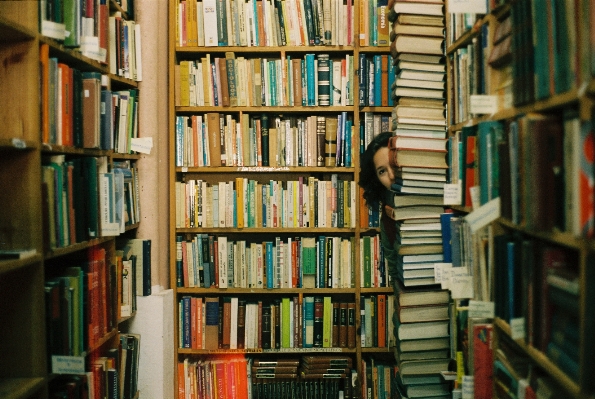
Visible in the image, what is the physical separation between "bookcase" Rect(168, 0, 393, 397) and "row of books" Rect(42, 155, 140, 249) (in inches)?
20.5

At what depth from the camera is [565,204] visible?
1.05m

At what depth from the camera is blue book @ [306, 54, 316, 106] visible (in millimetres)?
2725

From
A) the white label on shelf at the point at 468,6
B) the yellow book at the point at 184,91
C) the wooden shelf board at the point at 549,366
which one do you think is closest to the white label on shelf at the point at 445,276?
the wooden shelf board at the point at 549,366

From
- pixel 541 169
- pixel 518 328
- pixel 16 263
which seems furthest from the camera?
pixel 16 263

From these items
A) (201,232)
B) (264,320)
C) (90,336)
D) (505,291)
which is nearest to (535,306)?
(505,291)

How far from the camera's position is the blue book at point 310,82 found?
2.72 meters

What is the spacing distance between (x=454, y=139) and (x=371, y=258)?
1.09 metres

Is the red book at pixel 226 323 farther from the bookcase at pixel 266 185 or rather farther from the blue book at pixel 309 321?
the blue book at pixel 309 321

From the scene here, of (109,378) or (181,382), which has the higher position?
(109,378)

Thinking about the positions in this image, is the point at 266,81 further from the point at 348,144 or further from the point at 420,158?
the point at 420,158

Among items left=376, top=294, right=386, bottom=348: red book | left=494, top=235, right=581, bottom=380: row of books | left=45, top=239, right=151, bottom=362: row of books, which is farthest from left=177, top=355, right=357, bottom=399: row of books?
left=494, top=235, right=581, bottom=380: row of books

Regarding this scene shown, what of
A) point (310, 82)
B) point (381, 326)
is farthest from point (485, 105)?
point (381, 326)

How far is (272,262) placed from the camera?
276cm

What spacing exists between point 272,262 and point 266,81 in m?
1.02
